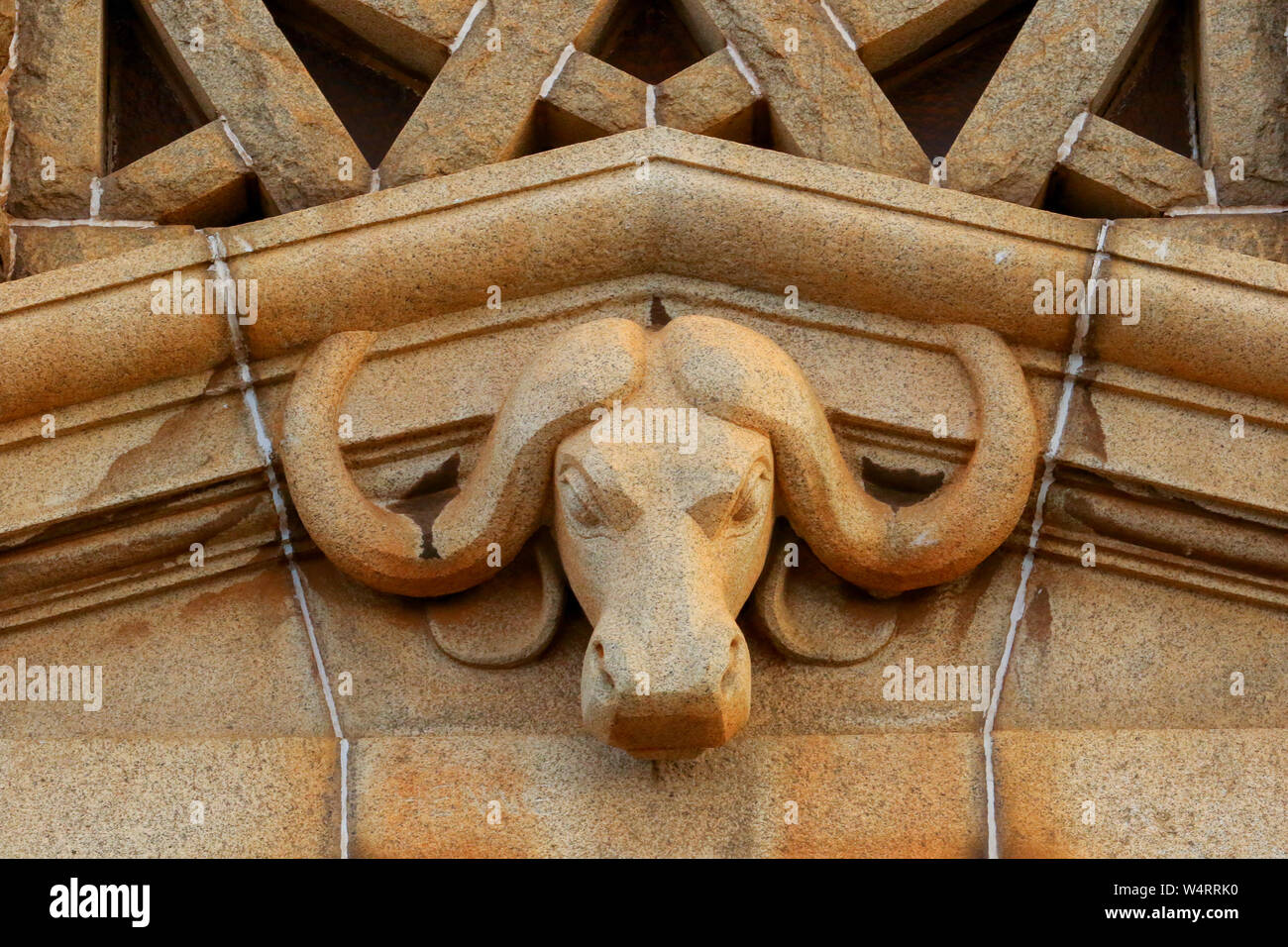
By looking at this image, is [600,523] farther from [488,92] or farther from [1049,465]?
[488,92]

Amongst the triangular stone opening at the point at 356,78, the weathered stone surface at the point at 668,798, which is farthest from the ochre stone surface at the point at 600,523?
the triangular stone opening at the point at 356,78

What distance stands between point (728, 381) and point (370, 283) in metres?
0.63

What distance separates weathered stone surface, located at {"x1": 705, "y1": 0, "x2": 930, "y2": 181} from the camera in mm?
3318

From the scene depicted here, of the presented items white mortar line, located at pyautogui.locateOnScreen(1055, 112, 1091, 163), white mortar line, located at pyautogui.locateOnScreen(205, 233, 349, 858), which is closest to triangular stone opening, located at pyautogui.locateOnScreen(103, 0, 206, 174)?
white mortar line, located at pyautogui.locateOnScreen(205, 233, 349, 858)

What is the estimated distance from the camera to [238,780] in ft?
9.61

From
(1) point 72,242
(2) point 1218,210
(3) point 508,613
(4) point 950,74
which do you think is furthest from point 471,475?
(2) point 1218,210

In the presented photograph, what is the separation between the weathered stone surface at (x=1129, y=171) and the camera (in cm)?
331

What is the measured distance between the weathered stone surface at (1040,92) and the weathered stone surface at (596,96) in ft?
1.82

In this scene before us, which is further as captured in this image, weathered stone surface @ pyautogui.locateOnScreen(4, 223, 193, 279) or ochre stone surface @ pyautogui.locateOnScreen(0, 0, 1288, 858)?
weathered stone surface @ pyautogui.locateOnScreen(4, 223, 193, 279)

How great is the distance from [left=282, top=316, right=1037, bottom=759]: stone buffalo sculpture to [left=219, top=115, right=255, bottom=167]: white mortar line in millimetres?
407

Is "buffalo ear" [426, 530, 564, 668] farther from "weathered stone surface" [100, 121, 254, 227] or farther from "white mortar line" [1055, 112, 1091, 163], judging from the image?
"white mortar line" [1055, 112, 1091, 163]

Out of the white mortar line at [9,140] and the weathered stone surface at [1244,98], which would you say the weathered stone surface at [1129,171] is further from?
the white mortar line at [9,140]

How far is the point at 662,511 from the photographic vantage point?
2.82 m

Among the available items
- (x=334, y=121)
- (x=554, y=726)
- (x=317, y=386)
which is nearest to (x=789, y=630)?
(x=554, y=726)
